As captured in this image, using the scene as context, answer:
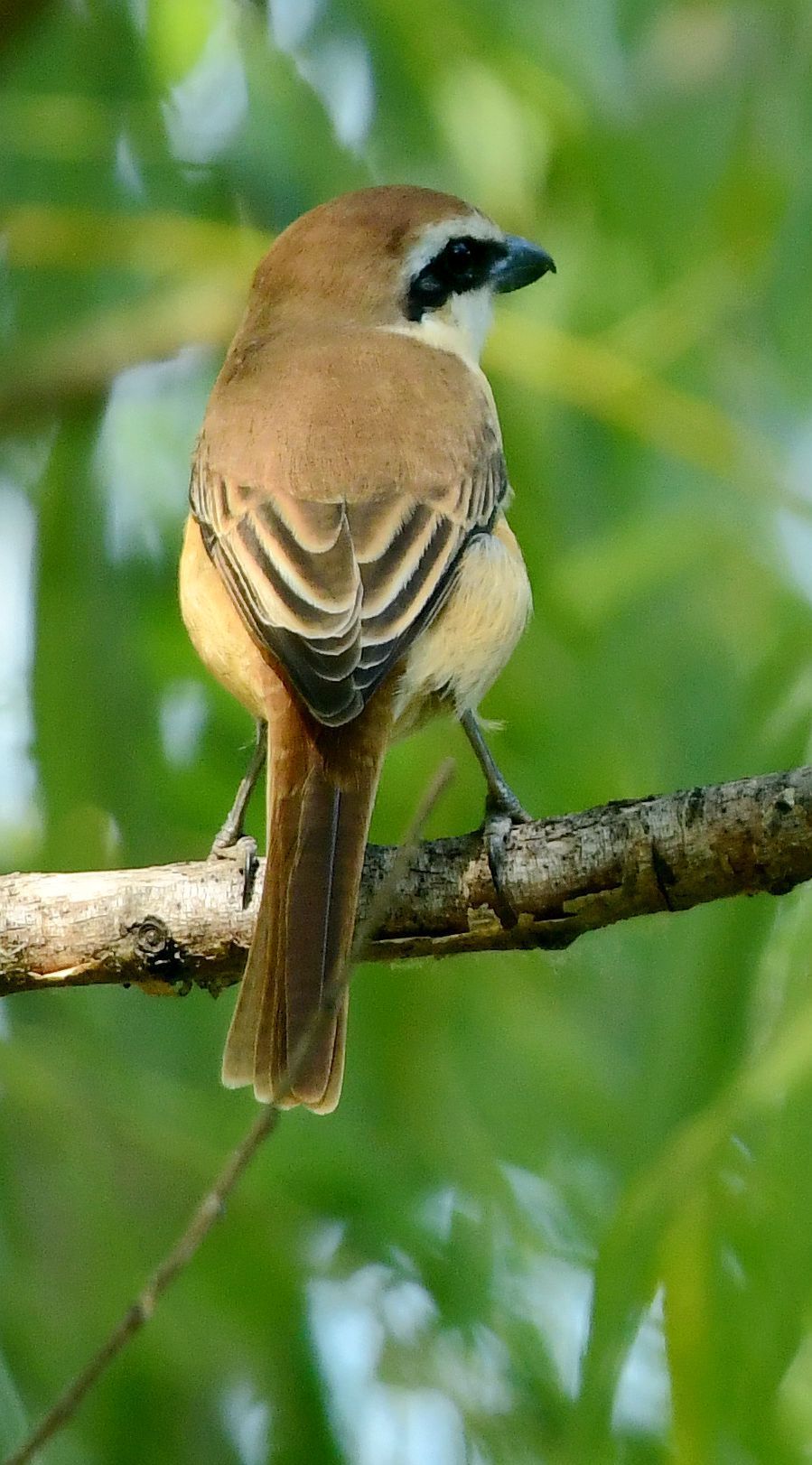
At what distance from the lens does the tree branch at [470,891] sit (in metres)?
2.44

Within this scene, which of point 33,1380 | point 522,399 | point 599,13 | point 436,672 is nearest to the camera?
point 33,1380

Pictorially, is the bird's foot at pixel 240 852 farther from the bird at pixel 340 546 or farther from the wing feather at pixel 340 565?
the wing feather at pixel 340 565

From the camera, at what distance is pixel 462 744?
3.36 metres

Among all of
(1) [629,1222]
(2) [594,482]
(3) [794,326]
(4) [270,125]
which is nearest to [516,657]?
(2) [594,482]

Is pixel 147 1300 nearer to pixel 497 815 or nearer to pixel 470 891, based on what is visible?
pixel 470 891

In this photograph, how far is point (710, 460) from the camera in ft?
11.0

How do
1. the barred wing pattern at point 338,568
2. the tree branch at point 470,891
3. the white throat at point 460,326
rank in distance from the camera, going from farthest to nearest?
1. the white throat at point 460,326
2. the barred wing pattern at point 338,568
3. the tree branch at point 470,891

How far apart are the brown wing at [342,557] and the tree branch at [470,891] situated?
0.29m

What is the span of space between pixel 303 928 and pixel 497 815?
0.39 m

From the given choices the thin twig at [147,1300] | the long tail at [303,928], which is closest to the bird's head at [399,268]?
the long tail at [303,928]

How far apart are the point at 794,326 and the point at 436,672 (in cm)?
88

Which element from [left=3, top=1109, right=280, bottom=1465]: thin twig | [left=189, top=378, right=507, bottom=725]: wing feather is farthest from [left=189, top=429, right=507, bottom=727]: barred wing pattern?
[left=3, top=1109, right=280, bottom=1465]: thin twig

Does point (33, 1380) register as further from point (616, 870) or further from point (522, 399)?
point (522, 399)

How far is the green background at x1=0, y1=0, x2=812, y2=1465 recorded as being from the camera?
2.63 metres
